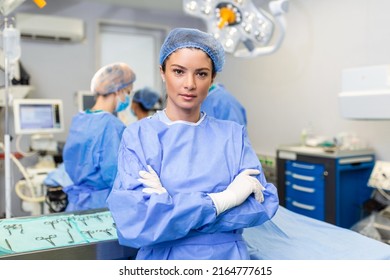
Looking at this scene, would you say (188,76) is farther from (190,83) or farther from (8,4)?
(8,4)

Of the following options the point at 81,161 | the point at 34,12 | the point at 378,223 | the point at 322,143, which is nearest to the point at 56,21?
the point at 34,12

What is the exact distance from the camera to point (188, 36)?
3.73 feet

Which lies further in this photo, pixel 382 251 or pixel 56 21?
pixel 56 21

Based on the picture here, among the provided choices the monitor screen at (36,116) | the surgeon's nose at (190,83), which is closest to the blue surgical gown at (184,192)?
the surgeon's nose at (190,83)

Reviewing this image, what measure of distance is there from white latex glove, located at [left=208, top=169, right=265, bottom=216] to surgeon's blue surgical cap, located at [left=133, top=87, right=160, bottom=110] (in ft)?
6.39

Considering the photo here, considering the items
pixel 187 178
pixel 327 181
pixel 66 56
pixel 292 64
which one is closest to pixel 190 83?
pixel 187 178

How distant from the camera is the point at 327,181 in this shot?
2902mm

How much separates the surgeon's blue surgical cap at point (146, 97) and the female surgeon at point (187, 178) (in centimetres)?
175

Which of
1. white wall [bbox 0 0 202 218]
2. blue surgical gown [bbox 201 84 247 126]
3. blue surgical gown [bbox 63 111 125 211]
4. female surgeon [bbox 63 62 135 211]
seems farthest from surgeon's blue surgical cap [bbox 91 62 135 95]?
white wall [bbox 0 0 202 218]

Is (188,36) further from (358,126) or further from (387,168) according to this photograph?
(358,126)

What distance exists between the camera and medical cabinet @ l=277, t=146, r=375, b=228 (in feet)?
9.44

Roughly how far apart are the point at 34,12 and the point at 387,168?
3641 mm

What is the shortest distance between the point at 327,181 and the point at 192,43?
2145 mm

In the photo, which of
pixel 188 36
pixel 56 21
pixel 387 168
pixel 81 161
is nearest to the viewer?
pixel 188 36
